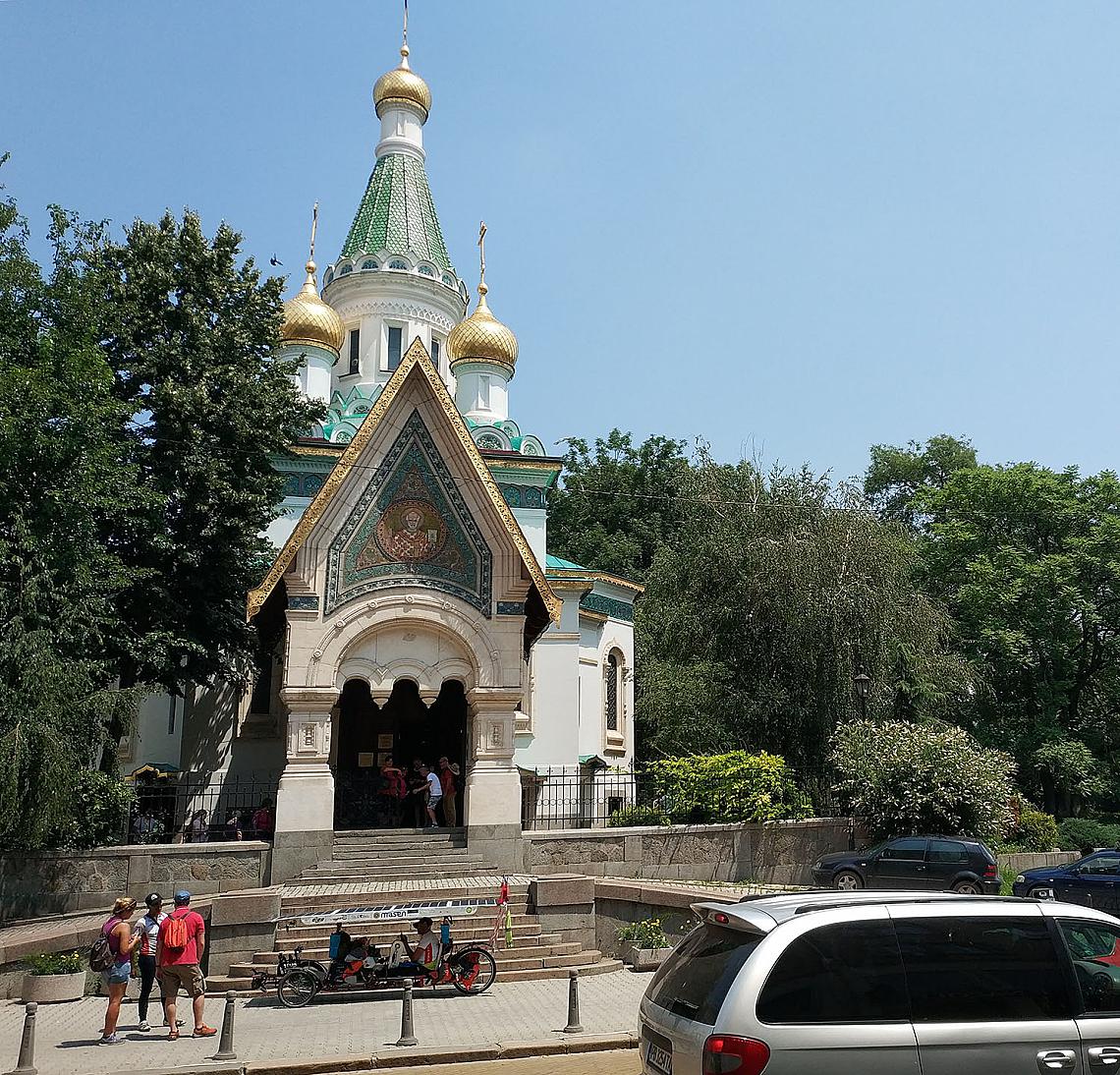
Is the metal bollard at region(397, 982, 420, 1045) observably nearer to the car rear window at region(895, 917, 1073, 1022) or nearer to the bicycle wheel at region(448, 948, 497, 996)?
the bicycle wheel at region(448, 948, 497, 996)

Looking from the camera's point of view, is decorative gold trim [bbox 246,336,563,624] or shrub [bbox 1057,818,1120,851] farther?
shrub [bbox 1057,818,1120,851]

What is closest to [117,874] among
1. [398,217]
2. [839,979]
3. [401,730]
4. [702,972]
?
[401,730]

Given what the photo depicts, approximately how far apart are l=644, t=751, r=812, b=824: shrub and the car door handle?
14790mm

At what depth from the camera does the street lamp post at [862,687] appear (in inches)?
910

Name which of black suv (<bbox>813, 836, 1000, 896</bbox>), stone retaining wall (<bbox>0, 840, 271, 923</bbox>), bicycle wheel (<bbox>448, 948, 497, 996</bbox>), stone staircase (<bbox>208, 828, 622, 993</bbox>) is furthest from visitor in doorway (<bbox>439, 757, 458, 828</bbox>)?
black suv (<bbox>813, 836, 1000, 896</bbox>)

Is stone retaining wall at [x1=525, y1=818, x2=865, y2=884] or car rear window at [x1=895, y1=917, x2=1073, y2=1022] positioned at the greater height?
car rear window at [x1=895, y1=917, x2=1073, y2=1022]

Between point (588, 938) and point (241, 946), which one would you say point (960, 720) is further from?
point (241, 946)

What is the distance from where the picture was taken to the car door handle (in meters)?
5.65

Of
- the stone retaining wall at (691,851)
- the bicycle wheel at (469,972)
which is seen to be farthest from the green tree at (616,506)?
the bicycle wheel at (469,972)

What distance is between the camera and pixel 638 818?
20641mm

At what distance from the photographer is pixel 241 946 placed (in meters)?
14.6

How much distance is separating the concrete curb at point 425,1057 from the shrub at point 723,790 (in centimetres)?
944

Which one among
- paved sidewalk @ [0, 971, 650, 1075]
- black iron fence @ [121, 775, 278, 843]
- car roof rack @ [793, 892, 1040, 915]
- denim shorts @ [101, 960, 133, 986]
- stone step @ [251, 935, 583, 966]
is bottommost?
paved sidewalk @ [0, 971, 650, 1075]

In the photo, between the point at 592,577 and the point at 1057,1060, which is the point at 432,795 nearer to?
the point at 592,577
